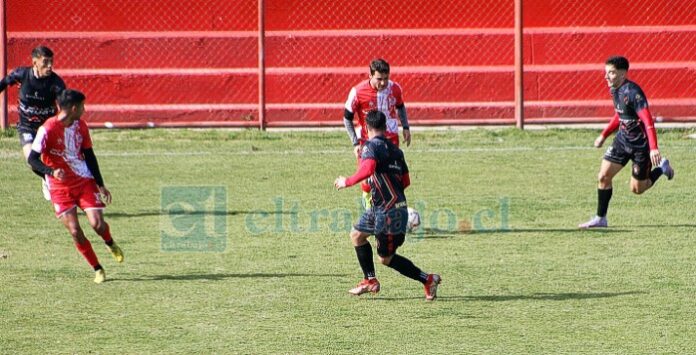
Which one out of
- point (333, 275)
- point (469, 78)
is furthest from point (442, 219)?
point (469, 78)

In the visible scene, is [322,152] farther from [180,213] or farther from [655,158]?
[655,158]

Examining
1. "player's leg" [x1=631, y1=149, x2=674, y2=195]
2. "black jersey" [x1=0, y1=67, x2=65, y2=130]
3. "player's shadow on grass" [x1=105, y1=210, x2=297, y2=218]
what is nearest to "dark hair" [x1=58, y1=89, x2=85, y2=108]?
"black jersey" [x1=0, y1=67, x2=65, y2=130]

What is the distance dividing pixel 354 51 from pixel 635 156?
1142cm

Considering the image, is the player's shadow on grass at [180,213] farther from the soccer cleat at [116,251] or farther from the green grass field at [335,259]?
the soccer cleat at [116,251]

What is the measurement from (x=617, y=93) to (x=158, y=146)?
9.56m

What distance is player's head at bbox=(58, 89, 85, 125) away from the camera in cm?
1161

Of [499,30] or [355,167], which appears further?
[499,30]

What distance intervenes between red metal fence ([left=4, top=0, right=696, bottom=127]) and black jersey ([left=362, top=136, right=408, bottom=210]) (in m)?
13.3

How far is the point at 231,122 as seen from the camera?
76.3ft

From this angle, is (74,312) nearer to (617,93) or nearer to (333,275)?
(333,275)

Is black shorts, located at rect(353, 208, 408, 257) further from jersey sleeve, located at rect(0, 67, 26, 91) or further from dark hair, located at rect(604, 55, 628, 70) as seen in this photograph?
jersey sleeve, located at rect(0, 67, 26, 91)

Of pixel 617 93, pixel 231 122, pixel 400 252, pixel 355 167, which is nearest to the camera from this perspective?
pixel 400 252

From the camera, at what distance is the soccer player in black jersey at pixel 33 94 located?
14.9 m

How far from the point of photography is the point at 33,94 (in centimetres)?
1504
